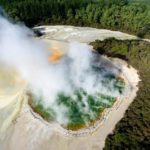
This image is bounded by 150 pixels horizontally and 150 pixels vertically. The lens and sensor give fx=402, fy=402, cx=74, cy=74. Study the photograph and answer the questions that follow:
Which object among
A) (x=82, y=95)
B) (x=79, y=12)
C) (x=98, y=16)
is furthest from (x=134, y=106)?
(x=79, y=12)

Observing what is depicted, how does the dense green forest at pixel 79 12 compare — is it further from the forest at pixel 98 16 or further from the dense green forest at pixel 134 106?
the dense green forest at pixel 134 106

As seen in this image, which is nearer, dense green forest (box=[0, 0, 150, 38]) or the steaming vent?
the steaming vent

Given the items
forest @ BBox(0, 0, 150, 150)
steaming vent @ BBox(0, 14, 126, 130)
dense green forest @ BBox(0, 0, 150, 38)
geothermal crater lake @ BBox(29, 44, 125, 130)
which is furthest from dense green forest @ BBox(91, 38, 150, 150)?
dense green forest @ BBox(0, 0, 150, 38)

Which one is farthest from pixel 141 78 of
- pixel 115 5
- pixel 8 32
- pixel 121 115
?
pixel 115 5

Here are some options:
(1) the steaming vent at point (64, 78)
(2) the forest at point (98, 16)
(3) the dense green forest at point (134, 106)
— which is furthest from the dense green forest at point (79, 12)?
(1) the steaming vent at point (64, 78)

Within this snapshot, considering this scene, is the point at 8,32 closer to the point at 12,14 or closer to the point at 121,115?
the point at 12,14

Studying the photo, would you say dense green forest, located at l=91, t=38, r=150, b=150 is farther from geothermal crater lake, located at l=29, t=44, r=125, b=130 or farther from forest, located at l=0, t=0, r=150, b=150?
geothermal crater lake, located at l=29, t=44, r=125, b=130
